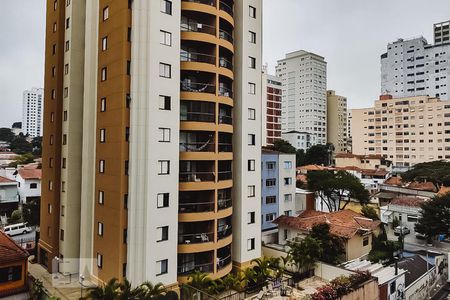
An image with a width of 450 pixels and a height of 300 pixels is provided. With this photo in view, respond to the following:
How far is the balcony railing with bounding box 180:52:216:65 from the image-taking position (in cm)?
2555

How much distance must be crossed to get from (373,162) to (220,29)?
88048mm

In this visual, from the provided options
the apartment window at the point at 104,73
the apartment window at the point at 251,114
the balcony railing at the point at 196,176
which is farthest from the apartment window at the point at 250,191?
the apartment window at the point at 104,73

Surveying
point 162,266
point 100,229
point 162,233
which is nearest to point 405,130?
point 162,233

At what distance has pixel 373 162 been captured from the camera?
330 feet

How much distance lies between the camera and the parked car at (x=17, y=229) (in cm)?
4181

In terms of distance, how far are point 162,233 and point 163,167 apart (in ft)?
15.0

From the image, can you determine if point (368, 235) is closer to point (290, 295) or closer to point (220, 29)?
point (290, 295)

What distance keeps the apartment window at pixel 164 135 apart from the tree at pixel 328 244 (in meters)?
16.8

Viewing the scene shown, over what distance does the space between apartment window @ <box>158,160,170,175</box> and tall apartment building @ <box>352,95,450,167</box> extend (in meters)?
114

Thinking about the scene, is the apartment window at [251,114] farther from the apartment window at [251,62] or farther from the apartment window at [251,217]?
the apartment window at [251,217]

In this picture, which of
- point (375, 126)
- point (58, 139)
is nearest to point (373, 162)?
point (375, 126)

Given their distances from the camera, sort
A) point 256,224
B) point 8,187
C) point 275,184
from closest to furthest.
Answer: point 256,224 → point 275,184 → point 8,187

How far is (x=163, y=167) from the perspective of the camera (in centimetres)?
2259

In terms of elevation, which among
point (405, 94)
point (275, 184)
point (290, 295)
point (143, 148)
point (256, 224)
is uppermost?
point (405, 94)
